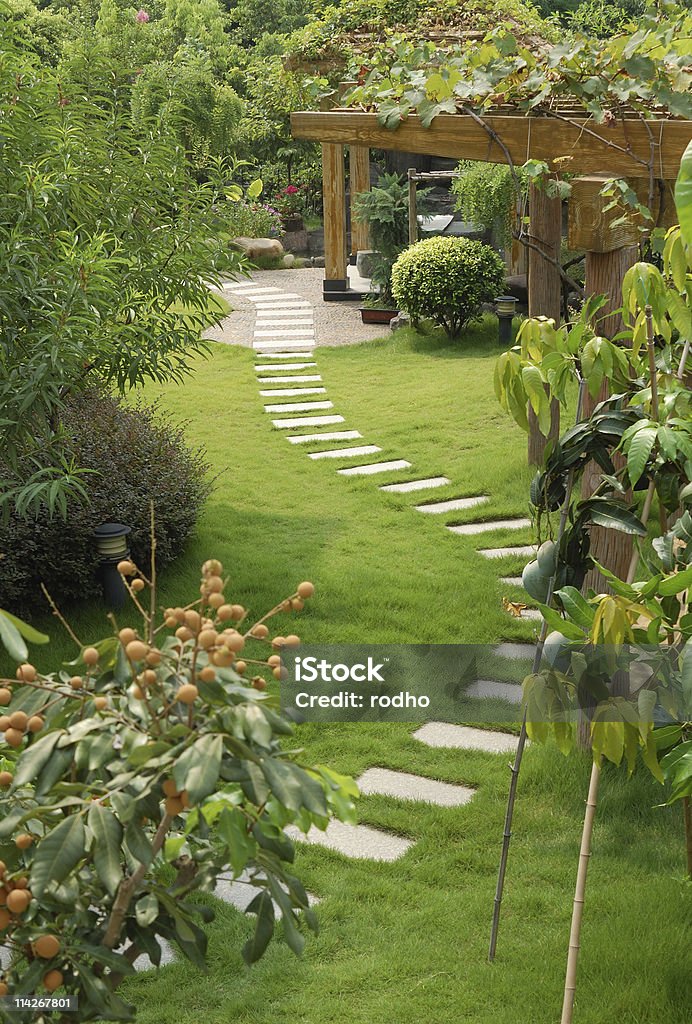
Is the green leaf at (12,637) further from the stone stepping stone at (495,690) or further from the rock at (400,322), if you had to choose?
the rock at (400,322)

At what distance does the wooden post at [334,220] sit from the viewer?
14195mm

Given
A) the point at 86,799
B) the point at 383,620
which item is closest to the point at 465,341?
the point at 383,620

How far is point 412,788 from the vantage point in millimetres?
4219

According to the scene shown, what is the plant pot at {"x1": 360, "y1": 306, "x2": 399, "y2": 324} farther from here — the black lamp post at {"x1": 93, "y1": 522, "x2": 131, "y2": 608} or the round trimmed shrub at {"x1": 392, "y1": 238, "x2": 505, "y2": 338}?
the black lamp post at {"x1": 93, "y1": 522, "x2": 131, "y2": 608}

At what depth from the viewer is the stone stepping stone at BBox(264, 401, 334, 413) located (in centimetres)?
966

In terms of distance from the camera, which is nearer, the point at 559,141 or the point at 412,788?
the point at 412,788

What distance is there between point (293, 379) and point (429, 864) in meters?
7.52

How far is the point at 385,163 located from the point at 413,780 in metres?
17.0

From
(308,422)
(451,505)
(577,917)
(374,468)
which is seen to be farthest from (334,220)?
(577,917)

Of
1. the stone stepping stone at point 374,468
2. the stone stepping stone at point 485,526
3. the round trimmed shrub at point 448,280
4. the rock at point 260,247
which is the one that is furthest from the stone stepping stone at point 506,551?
the rock at point 260,247

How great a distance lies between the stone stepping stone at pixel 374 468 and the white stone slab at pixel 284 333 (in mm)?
4995

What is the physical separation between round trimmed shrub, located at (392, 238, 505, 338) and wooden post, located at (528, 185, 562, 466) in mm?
3818

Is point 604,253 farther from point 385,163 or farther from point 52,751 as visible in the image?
point 385,163

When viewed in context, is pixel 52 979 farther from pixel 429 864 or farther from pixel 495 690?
pixel 495 690
